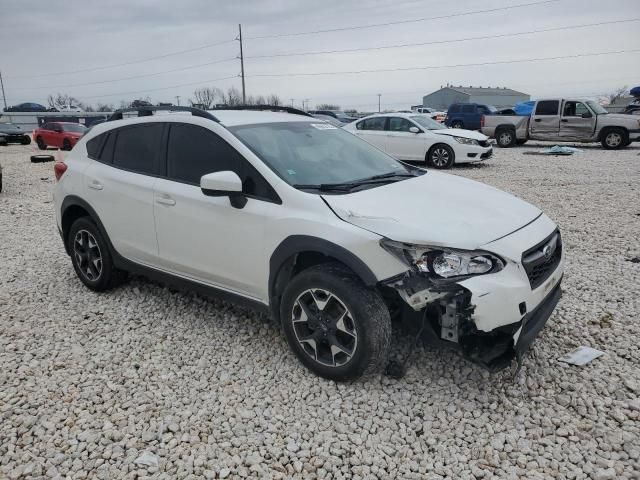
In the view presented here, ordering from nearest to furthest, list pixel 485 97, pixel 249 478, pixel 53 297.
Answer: pixel 249 478
pixel 53 297
pixel 485 97

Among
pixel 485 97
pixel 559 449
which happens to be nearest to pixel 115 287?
pixel 559 449

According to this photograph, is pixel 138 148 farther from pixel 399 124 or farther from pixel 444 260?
pixel 399 124

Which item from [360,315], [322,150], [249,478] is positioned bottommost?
[249,478]

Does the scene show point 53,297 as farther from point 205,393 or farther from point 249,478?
point 249,478

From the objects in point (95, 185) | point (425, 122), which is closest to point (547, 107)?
point (425, 122)

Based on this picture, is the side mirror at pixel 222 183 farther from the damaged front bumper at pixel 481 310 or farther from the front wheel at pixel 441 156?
the front wheel at pixel 441 156

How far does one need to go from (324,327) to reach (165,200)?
1.70m

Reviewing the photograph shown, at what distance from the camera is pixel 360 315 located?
113 inches

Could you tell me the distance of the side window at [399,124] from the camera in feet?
45.1

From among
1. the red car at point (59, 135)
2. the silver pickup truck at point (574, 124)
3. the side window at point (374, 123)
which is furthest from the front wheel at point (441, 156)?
the red car at point (59, 135)

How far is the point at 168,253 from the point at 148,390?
1.16 m

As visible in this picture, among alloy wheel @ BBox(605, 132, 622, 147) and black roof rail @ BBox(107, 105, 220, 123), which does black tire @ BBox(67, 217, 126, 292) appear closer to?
black roof rail @ BBox(107, 105, 220, 123)

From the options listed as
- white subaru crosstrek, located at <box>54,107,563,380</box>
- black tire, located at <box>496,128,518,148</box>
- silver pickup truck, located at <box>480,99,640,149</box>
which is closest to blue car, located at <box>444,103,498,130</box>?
black tire, located at <box>496,128,518,148</box>

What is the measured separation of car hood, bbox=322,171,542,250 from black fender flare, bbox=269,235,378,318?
0.20 metres
